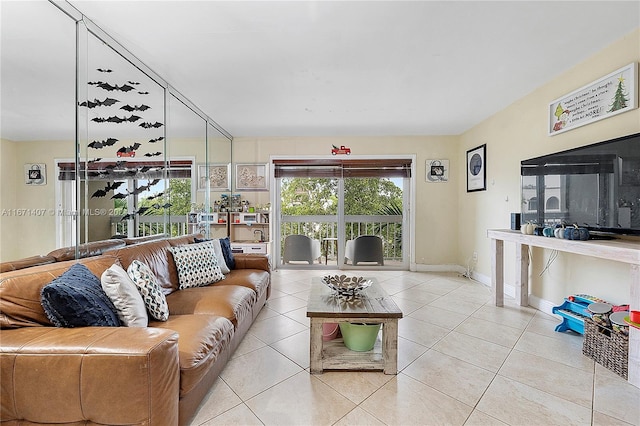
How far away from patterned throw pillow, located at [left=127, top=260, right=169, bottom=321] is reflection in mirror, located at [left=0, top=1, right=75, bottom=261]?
21.8 inches

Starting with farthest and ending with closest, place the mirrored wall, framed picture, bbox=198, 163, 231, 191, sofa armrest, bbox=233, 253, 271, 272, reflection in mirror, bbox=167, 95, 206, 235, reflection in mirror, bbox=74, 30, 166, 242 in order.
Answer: framed picture, bbox=198, 163, 231, 191, reflection in mirror, bbox=167, 95, 206, 235, sofa armrest, bbox=233, 253, 271, 272, reflection in mirror, bbox=74, 30, 166, 242, the mirrored wall

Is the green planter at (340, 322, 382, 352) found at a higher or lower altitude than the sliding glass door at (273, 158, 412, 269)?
lower

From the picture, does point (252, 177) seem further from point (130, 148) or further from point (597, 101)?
point (597, 101)

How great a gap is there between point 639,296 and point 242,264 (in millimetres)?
3162

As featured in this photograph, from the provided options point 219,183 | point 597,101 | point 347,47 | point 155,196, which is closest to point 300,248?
point 219,183

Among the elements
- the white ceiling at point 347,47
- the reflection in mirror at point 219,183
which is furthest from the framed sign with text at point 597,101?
the reflection in mirror at point 219,183

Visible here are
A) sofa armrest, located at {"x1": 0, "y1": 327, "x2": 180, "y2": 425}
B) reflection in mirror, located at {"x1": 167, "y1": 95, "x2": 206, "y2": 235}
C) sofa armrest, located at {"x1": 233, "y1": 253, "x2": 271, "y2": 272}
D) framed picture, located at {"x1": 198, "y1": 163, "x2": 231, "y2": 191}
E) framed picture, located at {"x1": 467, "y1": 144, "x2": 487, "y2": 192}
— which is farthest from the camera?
framed picture, located at {"x1": 198, "y1": 163, "x2": 231, "y2": 191}

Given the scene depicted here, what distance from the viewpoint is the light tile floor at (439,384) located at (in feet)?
4.60

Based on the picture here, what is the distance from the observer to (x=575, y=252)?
2023 mm

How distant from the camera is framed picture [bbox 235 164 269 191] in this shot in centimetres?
473

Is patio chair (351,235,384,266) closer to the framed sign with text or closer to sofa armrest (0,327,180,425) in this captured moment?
the framed sign with text

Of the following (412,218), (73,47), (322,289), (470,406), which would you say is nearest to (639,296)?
(470,406)

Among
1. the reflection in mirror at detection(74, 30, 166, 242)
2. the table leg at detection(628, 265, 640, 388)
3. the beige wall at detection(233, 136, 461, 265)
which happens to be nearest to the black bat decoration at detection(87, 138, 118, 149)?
the reflection in mirror at detection(74, 30, 166, 242)

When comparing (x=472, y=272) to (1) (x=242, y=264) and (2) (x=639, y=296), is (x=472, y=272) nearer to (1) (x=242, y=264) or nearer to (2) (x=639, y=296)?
(2) (x=639, y=296)
